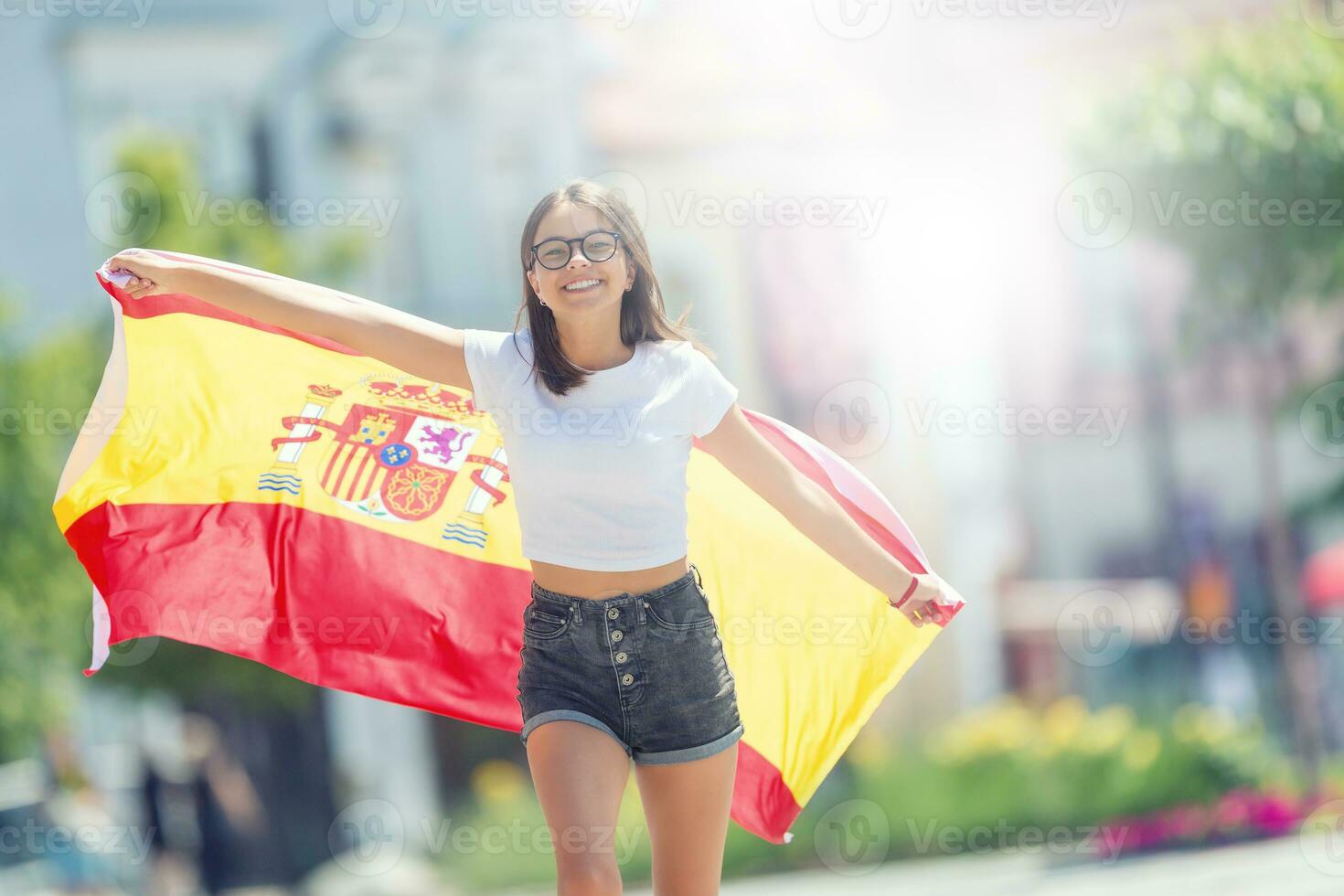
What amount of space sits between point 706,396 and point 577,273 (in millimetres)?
415


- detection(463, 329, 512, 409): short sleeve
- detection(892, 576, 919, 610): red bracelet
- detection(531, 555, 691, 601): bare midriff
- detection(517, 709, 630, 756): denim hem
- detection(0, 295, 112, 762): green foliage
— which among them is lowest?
detection(0, 295, 112, 762): green foliage

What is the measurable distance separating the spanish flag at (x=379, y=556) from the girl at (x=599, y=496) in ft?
3.32

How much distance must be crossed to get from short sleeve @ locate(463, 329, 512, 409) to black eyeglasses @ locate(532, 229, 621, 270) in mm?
215

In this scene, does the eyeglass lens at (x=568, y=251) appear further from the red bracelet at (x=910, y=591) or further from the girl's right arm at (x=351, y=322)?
the red bracelet at (x=910, y=591)

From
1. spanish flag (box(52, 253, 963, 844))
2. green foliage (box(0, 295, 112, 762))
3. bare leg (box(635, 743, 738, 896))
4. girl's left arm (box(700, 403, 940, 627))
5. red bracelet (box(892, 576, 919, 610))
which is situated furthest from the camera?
green foliage (box(0, 295, 112, 762))

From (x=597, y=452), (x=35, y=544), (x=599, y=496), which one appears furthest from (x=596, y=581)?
(x=35, y=544)

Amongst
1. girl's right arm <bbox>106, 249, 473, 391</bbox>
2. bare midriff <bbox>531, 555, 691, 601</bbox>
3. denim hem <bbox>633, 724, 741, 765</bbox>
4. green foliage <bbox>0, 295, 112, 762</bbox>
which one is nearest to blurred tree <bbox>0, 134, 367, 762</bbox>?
green foliage <bbox>0, 295, 112, 762</bbox>

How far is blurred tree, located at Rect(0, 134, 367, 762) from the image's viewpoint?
11492mm

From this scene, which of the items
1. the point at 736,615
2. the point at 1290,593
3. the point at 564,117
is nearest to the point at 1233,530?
the point at 1290,593

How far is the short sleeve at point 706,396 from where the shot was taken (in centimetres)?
365

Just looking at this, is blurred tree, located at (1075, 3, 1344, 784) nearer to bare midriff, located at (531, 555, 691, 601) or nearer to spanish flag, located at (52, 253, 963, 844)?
spanish flag, located at (52, 253, 963, 844)

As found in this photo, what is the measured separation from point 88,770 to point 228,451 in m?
12.9

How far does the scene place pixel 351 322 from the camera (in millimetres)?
3557

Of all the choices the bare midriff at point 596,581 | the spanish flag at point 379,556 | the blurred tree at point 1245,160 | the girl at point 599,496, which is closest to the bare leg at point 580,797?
the girl at point 599,496
